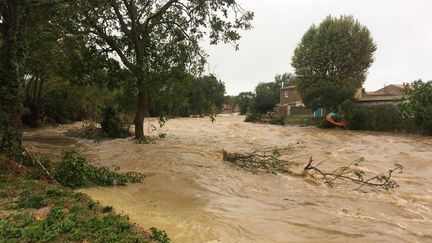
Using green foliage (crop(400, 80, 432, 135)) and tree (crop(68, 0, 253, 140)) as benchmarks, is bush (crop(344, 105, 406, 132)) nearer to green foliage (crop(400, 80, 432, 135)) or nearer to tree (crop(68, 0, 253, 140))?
green foliage (crop(400, 80, 432, 135))

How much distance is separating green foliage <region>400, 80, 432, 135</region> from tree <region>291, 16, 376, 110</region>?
1214 cm

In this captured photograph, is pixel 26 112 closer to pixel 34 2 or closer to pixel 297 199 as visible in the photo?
pixel 34 2

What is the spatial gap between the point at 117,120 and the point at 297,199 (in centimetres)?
1349

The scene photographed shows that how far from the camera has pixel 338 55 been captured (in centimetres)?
3956

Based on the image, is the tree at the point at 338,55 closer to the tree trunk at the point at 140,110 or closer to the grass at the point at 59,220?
the tree trunk at the point at 140,110

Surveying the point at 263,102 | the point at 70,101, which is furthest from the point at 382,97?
the point at 70,101

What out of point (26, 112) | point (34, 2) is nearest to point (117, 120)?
point (26, 112)

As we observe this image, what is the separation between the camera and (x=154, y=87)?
1730cm

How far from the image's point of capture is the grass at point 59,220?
4059 mm

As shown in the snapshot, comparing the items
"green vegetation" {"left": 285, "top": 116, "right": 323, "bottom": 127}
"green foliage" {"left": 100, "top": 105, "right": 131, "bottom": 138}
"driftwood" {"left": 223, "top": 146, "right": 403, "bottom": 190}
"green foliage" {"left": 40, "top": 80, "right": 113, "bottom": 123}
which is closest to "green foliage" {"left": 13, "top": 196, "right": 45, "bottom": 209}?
"driftwood" {"left": 223, "top": 146, "right": 403, "bottom": 190}

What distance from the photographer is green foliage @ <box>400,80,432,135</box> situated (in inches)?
979

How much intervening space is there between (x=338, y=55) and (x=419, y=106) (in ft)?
50.7

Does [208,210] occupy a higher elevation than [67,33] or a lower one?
lower

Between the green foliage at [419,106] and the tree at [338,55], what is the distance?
39.8 ft
